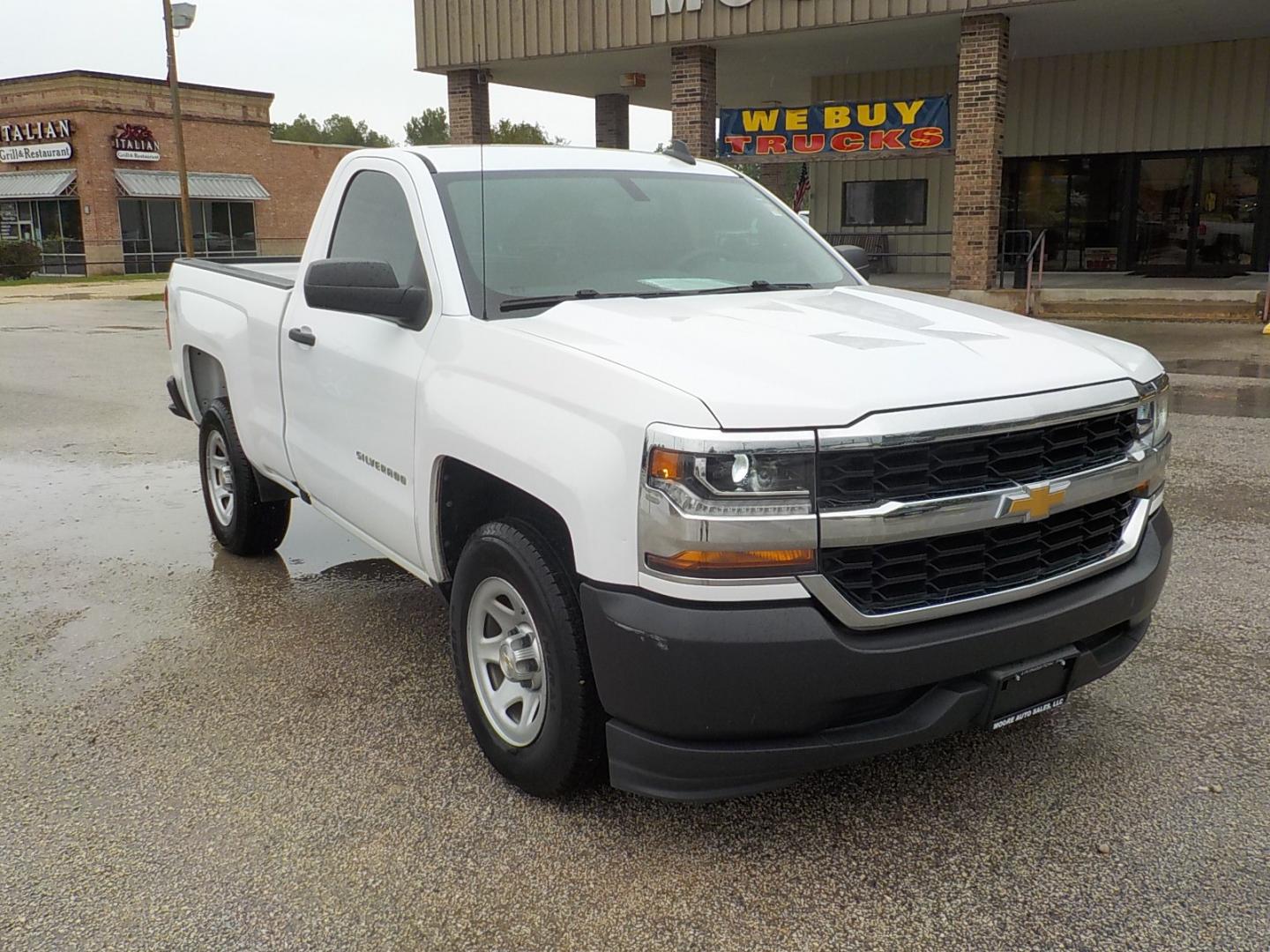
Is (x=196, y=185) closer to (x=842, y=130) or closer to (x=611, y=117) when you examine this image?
(x=611, y=117)

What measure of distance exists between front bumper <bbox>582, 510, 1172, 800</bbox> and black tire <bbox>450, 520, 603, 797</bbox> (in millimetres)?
132

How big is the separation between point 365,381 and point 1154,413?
2621mm

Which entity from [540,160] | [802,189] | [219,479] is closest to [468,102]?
[802,189]

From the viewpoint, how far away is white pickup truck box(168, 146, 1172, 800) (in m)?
2.77

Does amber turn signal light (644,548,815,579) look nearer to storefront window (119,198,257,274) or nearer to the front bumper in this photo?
the front bumper

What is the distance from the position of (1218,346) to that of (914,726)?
13.9 metres

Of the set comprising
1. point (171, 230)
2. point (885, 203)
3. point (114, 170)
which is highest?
point (114, 170)

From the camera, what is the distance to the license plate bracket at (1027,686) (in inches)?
119

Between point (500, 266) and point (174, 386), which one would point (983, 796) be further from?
point (174, 386)

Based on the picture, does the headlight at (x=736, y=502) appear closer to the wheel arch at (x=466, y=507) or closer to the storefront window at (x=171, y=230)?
the wheel arch at (x=466, y=507)

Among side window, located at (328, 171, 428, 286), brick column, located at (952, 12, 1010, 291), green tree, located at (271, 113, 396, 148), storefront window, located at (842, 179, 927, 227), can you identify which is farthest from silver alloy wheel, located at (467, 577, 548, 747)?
green tree, located at (271, 113, 396, 148)

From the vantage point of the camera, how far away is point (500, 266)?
3918 mm

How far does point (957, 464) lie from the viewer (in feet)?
9.49

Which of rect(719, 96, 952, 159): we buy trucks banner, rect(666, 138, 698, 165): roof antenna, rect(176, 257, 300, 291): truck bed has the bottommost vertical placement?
rect(176, 257, 300, 291): truck bed
